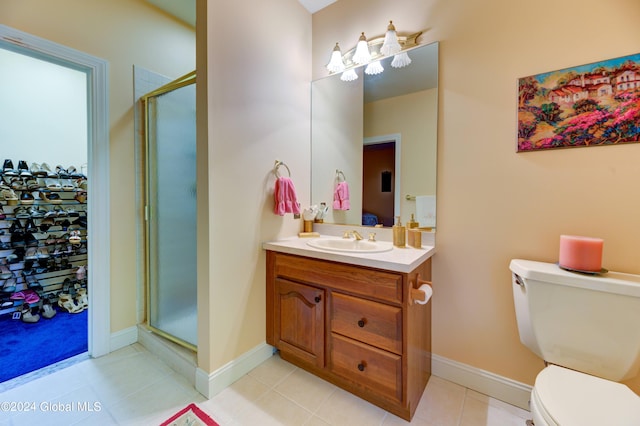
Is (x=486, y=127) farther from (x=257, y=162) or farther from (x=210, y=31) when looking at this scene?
(x=210, y=31)

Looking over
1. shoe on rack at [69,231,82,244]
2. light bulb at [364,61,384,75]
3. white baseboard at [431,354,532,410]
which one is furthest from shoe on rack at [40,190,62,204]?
white baseboard at [431,354,532,410]

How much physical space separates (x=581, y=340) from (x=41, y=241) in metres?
4.35

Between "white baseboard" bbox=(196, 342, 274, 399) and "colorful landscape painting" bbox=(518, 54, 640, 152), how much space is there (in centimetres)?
204

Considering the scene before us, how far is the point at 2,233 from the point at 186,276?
232cm

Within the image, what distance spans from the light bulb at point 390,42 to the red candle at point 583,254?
4.85ft

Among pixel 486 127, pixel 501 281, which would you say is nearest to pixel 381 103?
pixel 486 127

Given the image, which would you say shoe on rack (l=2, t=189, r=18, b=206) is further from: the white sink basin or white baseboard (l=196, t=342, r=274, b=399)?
the white sink basin

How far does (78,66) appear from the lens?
1705mm

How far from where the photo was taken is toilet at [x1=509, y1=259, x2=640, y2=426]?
83 cm

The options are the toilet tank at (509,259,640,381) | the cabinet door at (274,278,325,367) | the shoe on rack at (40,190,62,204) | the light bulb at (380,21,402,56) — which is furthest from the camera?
the shoe on rack at (40,190,62,204)

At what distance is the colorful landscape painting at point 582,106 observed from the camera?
1.11 m

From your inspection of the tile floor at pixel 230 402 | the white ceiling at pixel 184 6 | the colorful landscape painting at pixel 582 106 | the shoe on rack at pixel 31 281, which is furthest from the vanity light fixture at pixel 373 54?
the shoe on rack at pixel 31 281

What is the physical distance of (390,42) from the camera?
5.43 feet

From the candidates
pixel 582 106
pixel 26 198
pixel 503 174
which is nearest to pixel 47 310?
pixel 26 198
